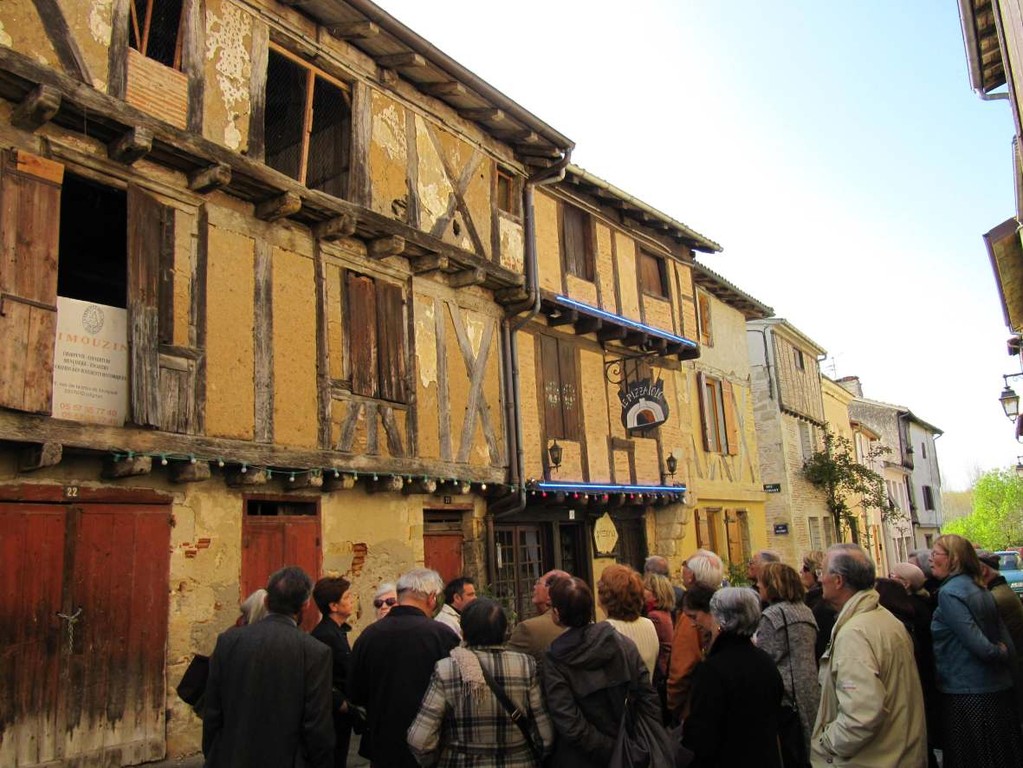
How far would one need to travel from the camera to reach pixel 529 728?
3545mm

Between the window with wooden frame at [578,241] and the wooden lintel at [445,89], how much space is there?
3.52 m

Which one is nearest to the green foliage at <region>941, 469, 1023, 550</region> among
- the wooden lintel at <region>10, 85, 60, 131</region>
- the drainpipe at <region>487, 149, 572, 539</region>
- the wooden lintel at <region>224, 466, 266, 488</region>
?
the drainpipe at <region>487, 149, 572, 539</region>

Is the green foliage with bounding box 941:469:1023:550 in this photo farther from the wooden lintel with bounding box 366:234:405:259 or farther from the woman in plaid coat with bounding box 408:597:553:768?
the woman in plaid coat with bounding box 408:597:553:768

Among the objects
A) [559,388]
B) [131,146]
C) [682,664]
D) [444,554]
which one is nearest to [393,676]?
[682,664]

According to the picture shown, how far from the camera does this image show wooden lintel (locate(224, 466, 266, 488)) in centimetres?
811

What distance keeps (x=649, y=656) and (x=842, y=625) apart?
1130 mm

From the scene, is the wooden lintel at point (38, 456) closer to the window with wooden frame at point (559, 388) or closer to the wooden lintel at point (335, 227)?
the wooden lintel at point (335, 227)

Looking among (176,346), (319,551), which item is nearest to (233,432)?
(176,346)

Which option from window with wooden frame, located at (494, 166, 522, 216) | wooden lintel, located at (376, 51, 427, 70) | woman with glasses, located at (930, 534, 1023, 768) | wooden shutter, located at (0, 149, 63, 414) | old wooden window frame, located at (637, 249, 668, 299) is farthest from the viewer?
old wooden window frame, located at (637, 249, 668, 299)

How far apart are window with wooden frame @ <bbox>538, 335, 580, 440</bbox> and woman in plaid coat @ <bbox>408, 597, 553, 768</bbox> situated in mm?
9253

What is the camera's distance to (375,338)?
9.96 metres

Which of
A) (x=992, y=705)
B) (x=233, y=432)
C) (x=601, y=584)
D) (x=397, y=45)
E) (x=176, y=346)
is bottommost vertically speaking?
(x=992, y=705)

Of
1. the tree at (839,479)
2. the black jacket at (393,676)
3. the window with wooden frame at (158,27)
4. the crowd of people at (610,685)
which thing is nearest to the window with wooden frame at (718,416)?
the tree at (839,479)

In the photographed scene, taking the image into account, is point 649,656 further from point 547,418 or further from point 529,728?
point 547,418
